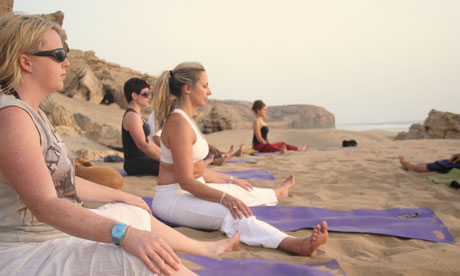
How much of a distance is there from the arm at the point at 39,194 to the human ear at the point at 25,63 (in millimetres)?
269

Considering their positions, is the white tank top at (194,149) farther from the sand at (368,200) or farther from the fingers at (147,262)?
the fingers at (147,262)

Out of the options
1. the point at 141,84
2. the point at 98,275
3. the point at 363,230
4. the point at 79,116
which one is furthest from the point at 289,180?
the point at 79,116

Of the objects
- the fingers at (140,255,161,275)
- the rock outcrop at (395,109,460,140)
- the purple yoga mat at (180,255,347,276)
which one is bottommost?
the purple yoga mat at (180,255,347,276)

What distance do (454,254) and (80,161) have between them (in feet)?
13.9

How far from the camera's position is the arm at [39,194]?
137cm


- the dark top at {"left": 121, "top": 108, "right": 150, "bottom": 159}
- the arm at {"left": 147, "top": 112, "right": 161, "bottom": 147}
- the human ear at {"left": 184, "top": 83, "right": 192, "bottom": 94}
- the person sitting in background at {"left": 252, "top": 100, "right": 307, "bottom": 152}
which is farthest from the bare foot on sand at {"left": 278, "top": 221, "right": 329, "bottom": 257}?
the person sitting in background at {"left": 252, "top": 100, "right": 307, "bottom": 152}

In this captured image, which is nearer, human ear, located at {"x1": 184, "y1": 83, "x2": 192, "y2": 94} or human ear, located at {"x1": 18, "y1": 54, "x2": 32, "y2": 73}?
human ear, located at {"x1": 18, "y1": 54, "x2": 32, "y2": 73}

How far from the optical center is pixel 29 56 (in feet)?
5.16

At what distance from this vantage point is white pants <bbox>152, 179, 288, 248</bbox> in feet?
8.14

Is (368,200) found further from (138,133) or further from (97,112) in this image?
(97,112)

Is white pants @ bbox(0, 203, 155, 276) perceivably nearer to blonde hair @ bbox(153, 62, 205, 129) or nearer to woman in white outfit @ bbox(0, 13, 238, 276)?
woman in white outfit @ bbox(0, 13, 238, 276)

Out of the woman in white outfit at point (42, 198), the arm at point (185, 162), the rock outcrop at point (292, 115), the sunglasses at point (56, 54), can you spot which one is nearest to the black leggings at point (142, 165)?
the arm at point (185, 162)

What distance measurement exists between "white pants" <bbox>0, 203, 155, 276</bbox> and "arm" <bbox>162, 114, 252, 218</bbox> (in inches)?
52.3

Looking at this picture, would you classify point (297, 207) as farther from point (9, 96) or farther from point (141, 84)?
point (141, 84)
